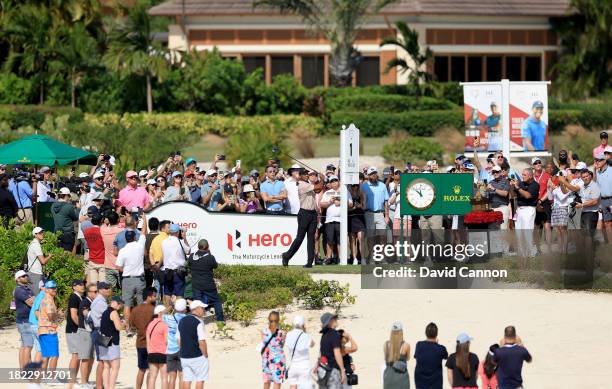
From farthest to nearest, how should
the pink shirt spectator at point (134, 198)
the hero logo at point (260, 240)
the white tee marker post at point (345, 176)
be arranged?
the hero logo at point (260, 240)
the pink shirt spectator at point (134, 198)
the white tee marker post at point (345, 176)

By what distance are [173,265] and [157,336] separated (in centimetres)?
386

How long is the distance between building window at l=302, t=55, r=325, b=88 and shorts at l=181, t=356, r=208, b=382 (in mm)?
40997

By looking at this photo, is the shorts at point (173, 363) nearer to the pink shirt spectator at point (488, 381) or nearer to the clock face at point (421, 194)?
the pink shirt spectator at point (488, 381)

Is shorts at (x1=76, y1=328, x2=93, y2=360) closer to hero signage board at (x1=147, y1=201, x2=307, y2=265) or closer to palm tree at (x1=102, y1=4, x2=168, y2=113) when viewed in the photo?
hero signage board at (x1=147, y1=201, x2=307, y2=265)

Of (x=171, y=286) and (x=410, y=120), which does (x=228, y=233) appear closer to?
(x=171, y=286)

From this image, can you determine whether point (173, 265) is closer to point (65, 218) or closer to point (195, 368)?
point (65, 218)

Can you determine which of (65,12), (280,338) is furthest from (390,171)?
(65,12)

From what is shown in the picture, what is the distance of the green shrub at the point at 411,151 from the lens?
40.2m

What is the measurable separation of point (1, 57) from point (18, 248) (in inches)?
1215

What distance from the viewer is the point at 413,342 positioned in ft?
70.9

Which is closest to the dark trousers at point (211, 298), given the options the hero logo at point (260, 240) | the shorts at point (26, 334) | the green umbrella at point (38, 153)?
the hero logo at point (260, 240)

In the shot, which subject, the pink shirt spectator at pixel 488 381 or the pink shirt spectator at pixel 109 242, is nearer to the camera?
the pink shirt spectator at pixel 488 381

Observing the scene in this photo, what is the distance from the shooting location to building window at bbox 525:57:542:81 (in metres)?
58.3

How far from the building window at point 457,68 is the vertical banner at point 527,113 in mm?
28413
